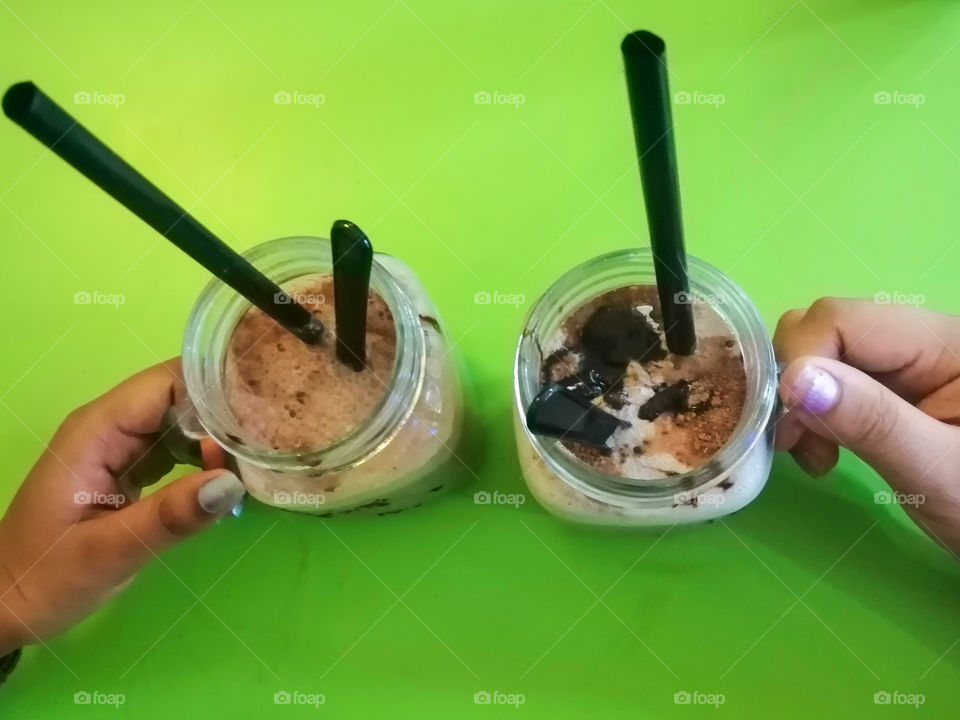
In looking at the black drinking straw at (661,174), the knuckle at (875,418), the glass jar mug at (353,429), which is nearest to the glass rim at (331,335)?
the glass jar mug at (353,429)

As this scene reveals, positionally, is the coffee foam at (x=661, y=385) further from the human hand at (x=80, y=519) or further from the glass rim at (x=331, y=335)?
the human hand at (x=80, y=519)

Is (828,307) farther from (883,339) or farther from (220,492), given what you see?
(220,492)

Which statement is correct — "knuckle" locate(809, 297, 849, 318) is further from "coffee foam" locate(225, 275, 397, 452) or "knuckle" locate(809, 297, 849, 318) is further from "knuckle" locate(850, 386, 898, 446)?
"coffee foam" locate(225, 275, 397, 452)

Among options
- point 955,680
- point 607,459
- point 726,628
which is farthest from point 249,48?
point 955,680

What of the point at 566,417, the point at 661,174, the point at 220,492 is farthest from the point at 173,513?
the point at 661,174

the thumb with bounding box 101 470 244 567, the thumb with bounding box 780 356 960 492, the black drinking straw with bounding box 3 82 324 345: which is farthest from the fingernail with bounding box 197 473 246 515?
the thumb with bounding box 780 356 960 492

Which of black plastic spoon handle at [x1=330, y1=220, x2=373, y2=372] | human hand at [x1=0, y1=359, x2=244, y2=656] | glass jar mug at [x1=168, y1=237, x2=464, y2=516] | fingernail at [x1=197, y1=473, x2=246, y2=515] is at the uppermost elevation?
black plastic spoon handle at [x1=330, y1=220, x2=373, y2=372]
